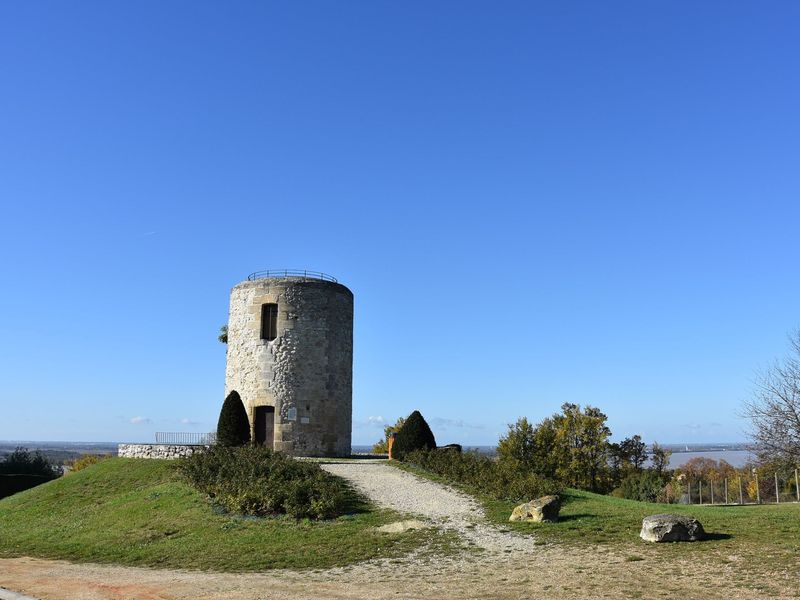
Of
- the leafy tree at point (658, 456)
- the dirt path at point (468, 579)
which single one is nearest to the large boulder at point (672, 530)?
the dirt path at point (468, 579)

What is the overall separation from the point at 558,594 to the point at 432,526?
6.01 meters

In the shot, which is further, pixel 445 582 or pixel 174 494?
pixel 174 494

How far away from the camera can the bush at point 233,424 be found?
28.6 metres

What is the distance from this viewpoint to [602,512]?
53.6ft

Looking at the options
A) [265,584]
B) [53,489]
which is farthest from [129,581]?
[53,489]

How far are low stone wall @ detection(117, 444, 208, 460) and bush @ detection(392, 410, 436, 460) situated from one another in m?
7.93

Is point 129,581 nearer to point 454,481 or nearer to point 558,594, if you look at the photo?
point 558,594

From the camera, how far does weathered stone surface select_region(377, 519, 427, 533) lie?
48.8 feet

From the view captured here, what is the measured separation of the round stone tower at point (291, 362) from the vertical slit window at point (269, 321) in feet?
0.15

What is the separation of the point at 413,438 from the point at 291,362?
6.54m

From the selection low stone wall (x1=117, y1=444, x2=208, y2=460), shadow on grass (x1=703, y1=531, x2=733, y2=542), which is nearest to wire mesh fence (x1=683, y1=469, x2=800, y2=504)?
low stone wall (x1=117, y1=444, x2=208, y2=460)

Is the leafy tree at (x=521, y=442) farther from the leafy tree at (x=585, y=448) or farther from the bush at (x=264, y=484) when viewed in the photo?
the bush at (x=264, y=484)

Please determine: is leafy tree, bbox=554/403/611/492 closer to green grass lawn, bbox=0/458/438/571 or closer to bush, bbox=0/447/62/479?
green grass lawn, bbox=0/458/438/571

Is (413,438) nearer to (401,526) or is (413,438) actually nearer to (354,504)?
(354,504)
